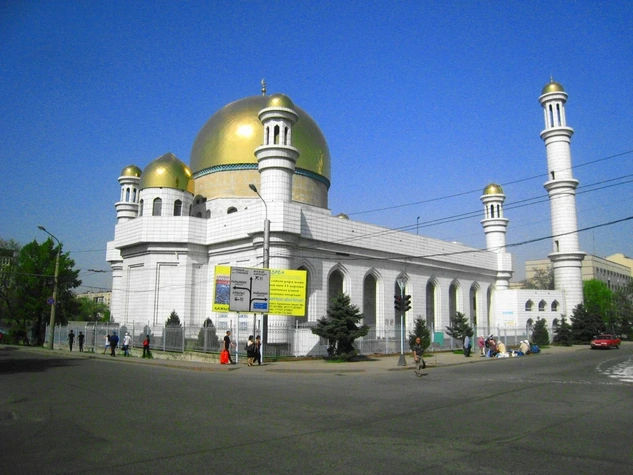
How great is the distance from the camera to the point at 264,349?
76.4 ft

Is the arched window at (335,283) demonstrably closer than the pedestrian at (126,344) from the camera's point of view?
No

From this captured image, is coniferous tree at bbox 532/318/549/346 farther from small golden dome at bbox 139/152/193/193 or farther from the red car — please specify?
small golden dome at bbox 139/152/193/193

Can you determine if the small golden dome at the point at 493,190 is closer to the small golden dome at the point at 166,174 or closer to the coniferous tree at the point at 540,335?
the coniferous tree at the point at 540,335

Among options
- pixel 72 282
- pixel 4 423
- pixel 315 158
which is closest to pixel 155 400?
pixel 4 423

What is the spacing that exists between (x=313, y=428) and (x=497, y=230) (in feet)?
135

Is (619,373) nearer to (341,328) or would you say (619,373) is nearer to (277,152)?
(341,328)

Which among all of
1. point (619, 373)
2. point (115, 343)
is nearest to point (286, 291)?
point (115, 343)

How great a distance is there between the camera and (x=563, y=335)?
137 feet

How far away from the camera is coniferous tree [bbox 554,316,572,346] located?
4144 cm

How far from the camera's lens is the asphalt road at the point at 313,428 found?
5.81 metres

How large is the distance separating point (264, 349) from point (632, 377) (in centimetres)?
1424

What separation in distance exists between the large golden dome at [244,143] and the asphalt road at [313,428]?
23.5m

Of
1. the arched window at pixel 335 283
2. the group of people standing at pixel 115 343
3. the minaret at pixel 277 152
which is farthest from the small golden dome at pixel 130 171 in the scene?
the arched window at pixel 335 283

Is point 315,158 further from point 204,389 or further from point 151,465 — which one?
point 151,465
